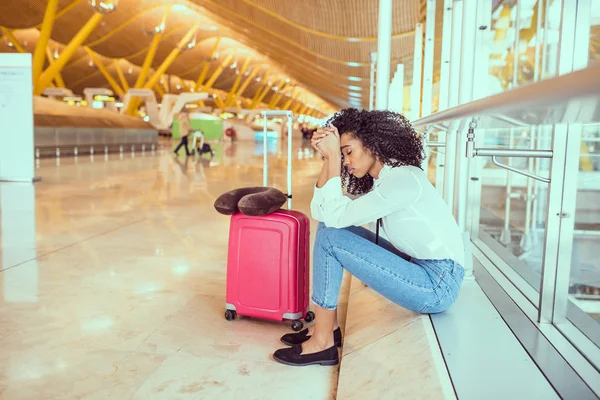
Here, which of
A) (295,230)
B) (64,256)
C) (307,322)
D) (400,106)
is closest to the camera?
(295,230)

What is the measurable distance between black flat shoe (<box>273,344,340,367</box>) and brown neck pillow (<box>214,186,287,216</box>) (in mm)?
732

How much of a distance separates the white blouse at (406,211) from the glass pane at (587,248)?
61 centimetres

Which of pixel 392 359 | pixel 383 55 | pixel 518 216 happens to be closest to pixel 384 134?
pixel 392 359

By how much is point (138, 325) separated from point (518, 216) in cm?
723

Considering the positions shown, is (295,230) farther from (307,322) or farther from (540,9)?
(540,9)

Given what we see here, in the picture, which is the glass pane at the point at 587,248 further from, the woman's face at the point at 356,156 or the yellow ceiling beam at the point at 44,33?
the yellow ceiling beam at the point at 44,33

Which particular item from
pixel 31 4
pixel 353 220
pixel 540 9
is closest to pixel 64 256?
pixel 353 220

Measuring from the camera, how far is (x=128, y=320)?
125 inches

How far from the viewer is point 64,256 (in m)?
4.65

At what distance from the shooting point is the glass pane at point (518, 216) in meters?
3.89

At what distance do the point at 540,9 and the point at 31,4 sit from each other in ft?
105

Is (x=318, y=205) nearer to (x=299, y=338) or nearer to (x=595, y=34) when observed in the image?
(x=299, y=338)

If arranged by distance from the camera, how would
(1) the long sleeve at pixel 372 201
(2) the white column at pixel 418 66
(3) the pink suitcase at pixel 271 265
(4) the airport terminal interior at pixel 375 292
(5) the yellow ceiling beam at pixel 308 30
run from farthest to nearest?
(5) the yellow ceiling beam at pixel 308 30 < (2) the white column at pixel 418 66 < (3) the pink suitcase at pixel 271 265 < (1) the long sleeve at pixel 372 201 < (4) the airport terminal interior at pixel 375 292

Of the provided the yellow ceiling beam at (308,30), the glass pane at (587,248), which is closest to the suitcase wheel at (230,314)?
the glass pane at (587,248)
